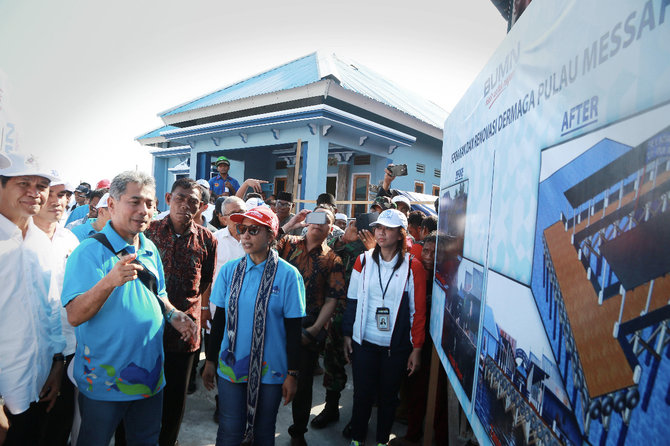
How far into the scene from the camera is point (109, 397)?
2.17 meters

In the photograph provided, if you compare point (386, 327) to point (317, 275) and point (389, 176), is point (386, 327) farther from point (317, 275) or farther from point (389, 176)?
point (389, 176)

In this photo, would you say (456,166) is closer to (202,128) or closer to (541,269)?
(541,269)

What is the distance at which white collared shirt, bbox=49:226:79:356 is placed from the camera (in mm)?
2393

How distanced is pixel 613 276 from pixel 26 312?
2642mm

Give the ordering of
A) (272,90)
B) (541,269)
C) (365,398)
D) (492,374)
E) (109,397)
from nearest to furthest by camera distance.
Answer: (541,269), (492,374), (109,397), (365,398), (272,90)

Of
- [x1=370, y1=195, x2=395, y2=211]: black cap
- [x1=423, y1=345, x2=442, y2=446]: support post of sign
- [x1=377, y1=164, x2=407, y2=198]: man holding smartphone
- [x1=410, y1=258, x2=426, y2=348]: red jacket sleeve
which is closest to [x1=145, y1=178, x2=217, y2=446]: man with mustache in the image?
[x1=410, y1=258, x2=426, y2=348]: red jacket sleeve

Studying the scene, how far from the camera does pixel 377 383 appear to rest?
3.37 m

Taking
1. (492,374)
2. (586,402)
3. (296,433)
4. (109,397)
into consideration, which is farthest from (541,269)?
(296,433)

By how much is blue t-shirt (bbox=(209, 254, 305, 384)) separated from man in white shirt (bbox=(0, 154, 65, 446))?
1020 mm

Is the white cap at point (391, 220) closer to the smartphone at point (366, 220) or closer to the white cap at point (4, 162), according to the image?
the smartphone at point (366, 220)

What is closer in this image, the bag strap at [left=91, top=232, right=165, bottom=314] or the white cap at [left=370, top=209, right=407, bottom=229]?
the bag strap at [left=91, top=232, right=165, bottom=314]

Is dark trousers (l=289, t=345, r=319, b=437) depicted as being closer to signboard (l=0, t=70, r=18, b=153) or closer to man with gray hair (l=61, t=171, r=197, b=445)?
man with gray hair (l=61, t=171, r=197, b=445)

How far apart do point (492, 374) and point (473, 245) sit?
75cm

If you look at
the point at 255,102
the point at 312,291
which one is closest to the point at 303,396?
the point at 312,291
